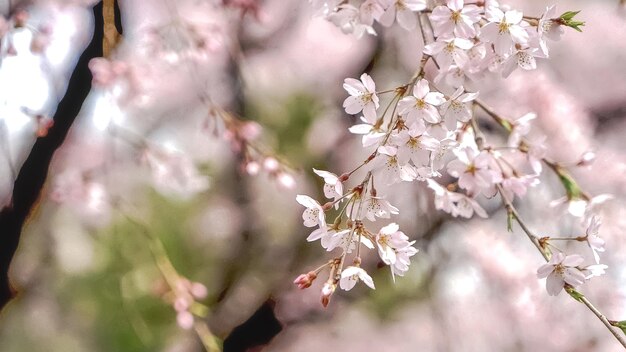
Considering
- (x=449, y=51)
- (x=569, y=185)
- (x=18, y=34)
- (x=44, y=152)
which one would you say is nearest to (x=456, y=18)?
(x=449, y=51)

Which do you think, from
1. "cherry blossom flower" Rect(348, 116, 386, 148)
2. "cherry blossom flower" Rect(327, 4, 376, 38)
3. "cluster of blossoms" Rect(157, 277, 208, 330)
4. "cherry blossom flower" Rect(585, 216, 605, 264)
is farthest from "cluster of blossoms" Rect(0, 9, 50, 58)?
"cherry blossom flower" Rect(585, 216, 605, 264)

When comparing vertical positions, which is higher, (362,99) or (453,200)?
(362,99)

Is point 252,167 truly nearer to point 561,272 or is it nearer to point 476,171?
point 476,171

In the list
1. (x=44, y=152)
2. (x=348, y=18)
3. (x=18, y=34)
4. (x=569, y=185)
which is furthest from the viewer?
(x=18, y=34)

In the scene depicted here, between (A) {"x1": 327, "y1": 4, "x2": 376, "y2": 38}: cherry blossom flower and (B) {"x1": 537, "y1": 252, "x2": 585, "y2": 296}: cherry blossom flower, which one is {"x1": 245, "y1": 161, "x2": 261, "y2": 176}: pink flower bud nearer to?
(A) {"x1": 327, "y1": 4, "x2": 376, "y2": 38}: cherry blossom flower

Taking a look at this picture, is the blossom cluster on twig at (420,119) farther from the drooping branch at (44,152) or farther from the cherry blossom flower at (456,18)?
the drooping branch at (44,152)

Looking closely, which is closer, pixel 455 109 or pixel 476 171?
pixel 455 109
